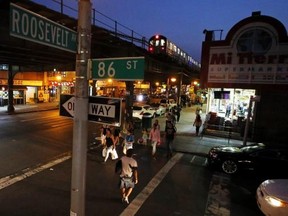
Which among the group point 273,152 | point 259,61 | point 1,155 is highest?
point 259,61

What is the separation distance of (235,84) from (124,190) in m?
11.9

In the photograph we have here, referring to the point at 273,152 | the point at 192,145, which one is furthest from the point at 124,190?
the point at 192,145

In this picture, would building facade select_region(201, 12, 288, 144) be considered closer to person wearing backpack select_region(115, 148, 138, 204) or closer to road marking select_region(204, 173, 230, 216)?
road marking select_region(204, 173, 230, 216)

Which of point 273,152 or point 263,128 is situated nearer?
point 273,152

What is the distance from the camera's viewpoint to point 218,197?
8039 millimetres

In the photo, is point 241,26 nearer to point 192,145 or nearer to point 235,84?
point 235,84

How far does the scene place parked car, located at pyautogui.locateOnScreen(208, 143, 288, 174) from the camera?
9906 mm

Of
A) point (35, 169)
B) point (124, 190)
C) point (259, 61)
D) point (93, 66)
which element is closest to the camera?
point (93, 66)

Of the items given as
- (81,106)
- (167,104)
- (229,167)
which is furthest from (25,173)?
(167,104)

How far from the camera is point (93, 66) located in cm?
370

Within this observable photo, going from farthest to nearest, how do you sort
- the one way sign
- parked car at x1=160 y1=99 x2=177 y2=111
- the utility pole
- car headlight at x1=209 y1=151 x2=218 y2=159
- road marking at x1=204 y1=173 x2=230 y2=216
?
parked car at x1=160 y1=99 x2=177 y2=111
car headlight at x1=209 y1=151 x2=218 y2=159
road marking at x1=204 y1=173 x2=230 y2=216
the one way sign
the utility pole

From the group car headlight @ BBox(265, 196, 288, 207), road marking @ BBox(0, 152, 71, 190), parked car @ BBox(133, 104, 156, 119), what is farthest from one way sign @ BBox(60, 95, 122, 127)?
parked car @ BBox(133, 104, 156, 119)

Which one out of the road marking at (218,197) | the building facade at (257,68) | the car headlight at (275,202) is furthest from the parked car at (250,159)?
the building facade at (257,68)

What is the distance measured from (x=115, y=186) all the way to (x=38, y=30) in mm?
6158
